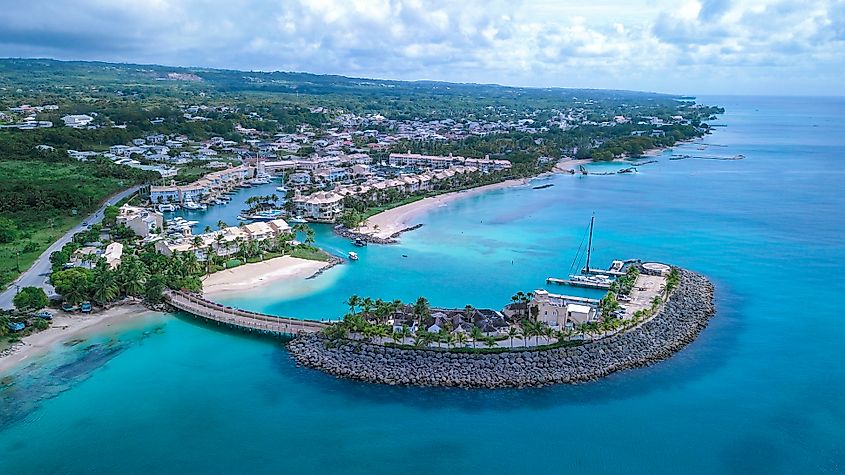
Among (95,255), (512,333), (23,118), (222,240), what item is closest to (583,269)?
(512,333)

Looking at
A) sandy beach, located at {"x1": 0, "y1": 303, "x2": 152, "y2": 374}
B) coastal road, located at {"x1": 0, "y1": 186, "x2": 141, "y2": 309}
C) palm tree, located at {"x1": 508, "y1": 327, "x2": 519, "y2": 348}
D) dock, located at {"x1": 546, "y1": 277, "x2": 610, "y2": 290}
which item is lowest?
sandy beach, located at {"x1": 0, "y1": 303, "x2": 152, "y2": 374}

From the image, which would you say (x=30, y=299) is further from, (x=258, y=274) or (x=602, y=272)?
(x=602, y=272)

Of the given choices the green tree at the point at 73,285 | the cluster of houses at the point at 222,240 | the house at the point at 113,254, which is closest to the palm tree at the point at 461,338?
the green tree at the point at 73,285

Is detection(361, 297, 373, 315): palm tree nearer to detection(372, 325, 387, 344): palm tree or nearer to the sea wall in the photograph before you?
detection(372, 325, 387, 344): palm tree

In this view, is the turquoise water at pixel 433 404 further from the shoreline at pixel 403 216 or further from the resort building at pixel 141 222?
the resort building at pixel 141 222

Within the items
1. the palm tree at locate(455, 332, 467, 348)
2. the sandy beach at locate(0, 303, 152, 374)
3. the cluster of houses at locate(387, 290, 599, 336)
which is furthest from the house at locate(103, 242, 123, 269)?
the palm tree at locate(455, 332, 467, 348)

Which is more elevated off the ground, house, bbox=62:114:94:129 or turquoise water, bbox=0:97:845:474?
house, bbox=62:114:94:129
